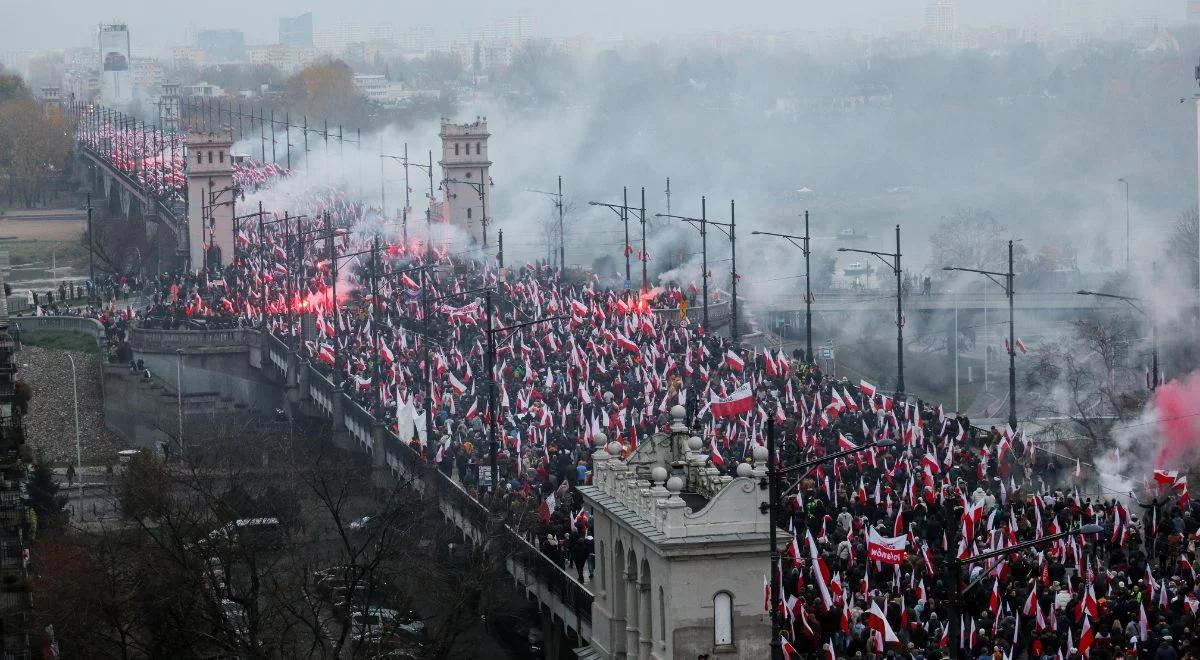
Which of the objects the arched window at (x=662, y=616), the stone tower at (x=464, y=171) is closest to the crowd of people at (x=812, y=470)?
the arched window at (x=662, y=616)

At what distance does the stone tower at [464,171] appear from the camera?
111 meters

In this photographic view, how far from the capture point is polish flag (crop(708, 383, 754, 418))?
5312cm

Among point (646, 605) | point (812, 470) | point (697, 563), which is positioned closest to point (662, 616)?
point (646, 605)

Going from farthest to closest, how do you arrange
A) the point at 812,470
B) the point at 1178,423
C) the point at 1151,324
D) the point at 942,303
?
the point at 942,303 < the point at 1151,324 < the point at 1178,423 < the point at 812,470

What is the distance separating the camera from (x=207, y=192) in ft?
375

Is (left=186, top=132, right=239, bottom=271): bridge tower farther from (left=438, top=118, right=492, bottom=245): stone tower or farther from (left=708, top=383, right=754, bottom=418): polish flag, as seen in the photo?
(left=708, top=383, right=754, bottom=418): polish flag

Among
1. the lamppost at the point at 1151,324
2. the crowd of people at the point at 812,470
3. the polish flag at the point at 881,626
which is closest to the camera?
the polish flag at the point at 881,626

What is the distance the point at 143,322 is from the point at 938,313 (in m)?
34.0

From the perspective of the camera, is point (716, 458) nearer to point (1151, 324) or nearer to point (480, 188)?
point (1151, 324)

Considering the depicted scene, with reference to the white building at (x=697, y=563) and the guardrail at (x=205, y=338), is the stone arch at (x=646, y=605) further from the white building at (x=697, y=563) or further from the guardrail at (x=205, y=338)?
the guardrail at (x=205, y=338)

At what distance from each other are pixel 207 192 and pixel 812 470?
7304 centimetres

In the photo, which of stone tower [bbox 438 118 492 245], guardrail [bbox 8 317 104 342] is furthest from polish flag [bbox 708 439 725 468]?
stone tower [bbox 438 118 492 245]

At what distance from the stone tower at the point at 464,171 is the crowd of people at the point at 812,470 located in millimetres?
23516

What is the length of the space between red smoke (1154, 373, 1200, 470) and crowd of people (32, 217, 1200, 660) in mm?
4581
